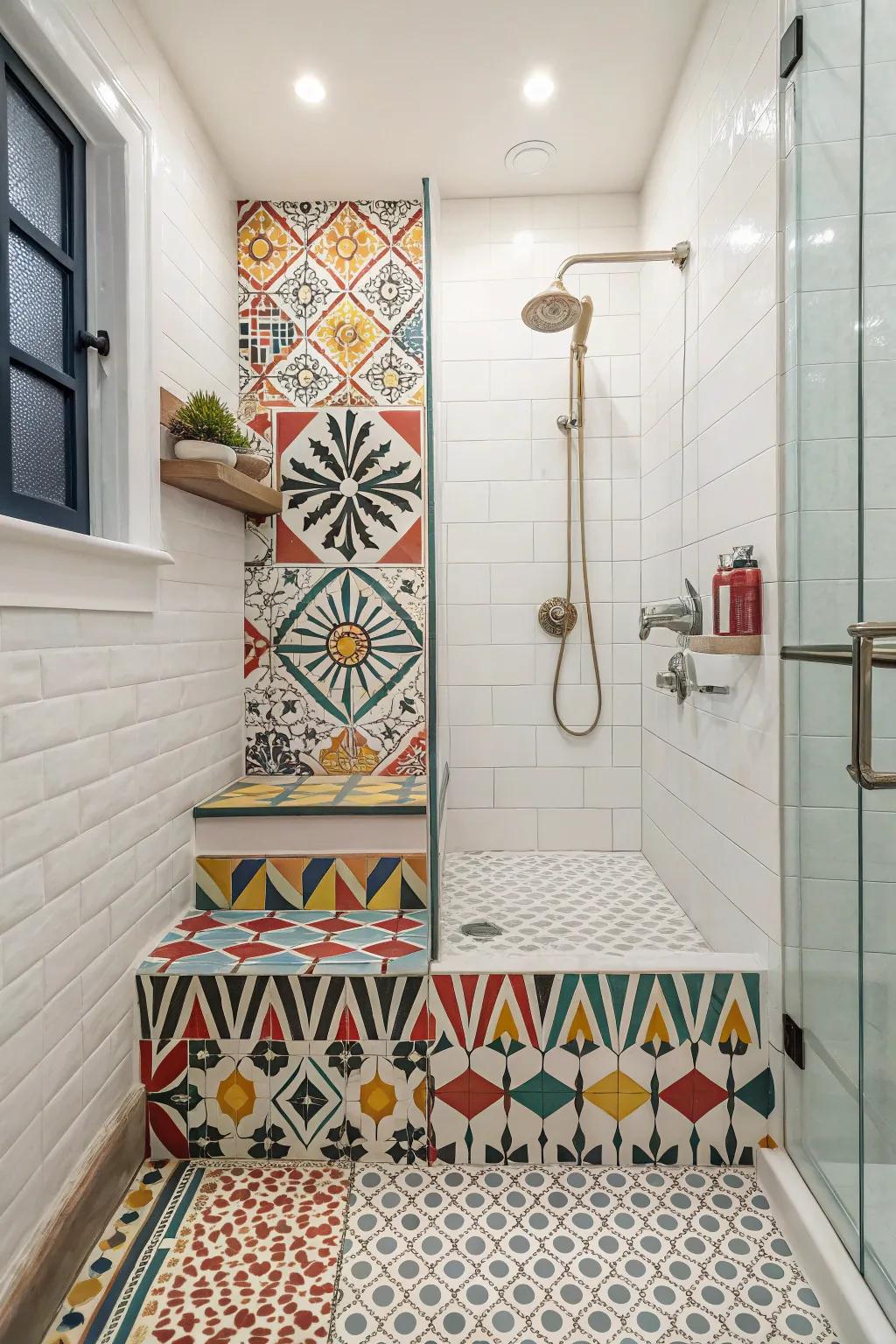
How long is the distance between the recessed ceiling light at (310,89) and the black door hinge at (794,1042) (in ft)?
8.65

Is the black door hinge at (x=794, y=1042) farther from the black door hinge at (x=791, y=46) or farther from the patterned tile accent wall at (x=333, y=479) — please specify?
the black door hinge at (x=791, y=46)

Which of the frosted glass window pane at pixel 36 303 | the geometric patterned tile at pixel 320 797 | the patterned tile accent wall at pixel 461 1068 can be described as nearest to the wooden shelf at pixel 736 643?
the patterned tile accent wall at pixel 461 1068

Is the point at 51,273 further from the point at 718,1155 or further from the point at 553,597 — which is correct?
the point at 718,1155

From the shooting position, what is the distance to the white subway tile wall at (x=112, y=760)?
1265 millimetres

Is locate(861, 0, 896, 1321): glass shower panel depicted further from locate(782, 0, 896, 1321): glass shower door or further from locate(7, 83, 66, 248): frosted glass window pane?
locate(7, 83, 66, 248): frosted glass window pane

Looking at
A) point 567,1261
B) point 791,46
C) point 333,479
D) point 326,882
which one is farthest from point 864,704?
point 333,479

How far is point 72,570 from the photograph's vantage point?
1440 millimetres

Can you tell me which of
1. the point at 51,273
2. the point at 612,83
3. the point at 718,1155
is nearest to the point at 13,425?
the point at 51,273

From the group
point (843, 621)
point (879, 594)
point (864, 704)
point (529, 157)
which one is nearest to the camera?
point (864, 704)

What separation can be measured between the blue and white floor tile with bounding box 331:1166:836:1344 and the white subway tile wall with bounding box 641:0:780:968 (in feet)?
1.68

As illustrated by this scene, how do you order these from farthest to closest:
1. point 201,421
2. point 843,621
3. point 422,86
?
1. point 422,86
2. point 201,421
3. point 843,621

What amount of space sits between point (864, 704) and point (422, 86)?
2.12 m

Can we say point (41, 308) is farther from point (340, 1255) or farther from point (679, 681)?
point (340, 1255)

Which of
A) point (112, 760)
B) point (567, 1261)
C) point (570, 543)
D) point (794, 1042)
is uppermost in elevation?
point (570, 543)
